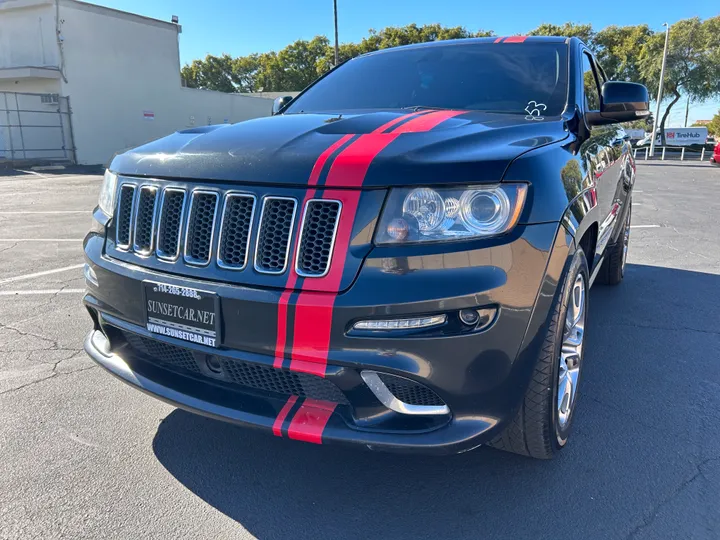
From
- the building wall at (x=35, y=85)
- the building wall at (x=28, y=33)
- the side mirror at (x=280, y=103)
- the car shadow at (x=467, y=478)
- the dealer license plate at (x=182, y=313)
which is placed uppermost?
the building wall at (x=28, y=33)

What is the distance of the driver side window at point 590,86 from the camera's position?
Answer: 328cm

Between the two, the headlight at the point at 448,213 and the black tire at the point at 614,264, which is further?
the black tire at the point at 614,264

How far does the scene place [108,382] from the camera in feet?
10.2

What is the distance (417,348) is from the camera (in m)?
1.76

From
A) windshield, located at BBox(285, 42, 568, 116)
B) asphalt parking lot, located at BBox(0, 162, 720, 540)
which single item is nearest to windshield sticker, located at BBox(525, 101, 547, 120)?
windshield, located at BBox(285, 42, 568, 116)

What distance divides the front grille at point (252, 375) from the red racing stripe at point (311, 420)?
0.03 meters

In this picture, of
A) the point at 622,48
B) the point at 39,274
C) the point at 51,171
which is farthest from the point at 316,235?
the point at 622,48

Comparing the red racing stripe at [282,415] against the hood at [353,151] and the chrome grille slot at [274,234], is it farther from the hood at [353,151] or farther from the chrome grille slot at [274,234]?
the hood at [353,151]

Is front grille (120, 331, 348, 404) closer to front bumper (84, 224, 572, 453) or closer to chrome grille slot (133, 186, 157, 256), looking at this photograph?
front bumper (84, 224, 572, 453)

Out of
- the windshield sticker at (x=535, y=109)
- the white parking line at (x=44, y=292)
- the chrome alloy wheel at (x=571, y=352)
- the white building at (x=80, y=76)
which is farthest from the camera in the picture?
the white building at (x=80, y=76)

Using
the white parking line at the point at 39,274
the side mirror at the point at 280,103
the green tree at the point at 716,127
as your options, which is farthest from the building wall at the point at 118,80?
the green tree at the point at 716,127

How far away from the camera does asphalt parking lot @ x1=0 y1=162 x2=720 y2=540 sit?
6.63 feet

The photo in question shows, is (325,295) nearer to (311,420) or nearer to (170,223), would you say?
(311,420)

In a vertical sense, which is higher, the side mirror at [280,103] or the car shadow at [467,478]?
the side mirror at [280,103]
